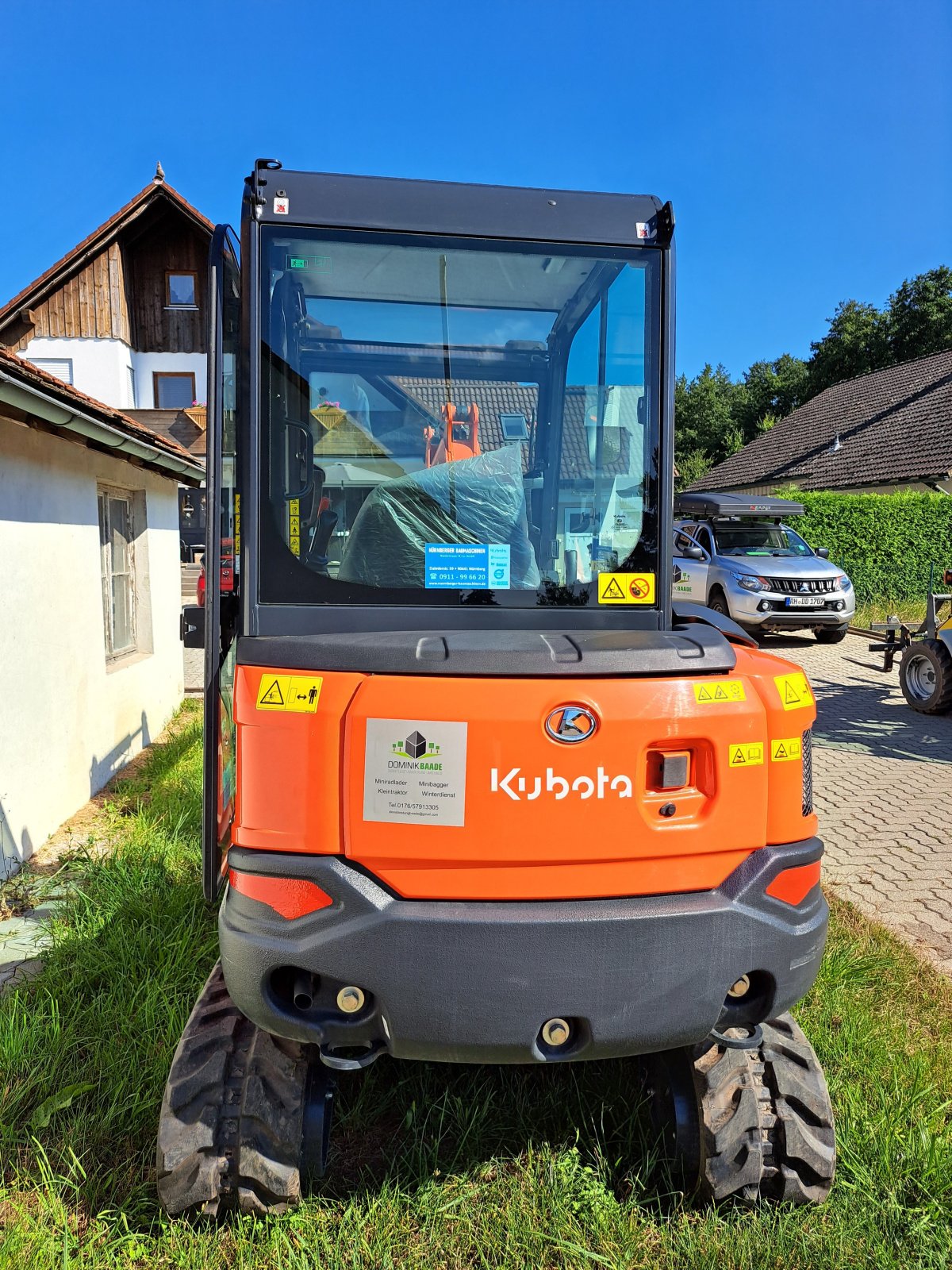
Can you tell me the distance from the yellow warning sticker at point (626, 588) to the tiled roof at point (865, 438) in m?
20.7

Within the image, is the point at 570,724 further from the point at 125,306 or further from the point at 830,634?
the point at 125,306

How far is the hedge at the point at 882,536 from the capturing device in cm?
Answer: 1828

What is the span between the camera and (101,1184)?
8.76ft

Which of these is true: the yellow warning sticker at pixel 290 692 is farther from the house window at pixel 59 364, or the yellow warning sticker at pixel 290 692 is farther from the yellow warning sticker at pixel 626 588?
the house window at pixel 59 364

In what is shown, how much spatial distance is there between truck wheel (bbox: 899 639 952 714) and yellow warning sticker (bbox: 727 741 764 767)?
801cm

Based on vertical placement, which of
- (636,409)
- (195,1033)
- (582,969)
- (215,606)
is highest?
(636,409)

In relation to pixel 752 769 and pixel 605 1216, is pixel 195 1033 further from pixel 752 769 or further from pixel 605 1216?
pixel 752 769

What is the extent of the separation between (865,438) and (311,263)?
25.6m

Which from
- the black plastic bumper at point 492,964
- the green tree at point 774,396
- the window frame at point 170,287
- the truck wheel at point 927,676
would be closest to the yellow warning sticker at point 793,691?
the black plastic bumper at point 492,964

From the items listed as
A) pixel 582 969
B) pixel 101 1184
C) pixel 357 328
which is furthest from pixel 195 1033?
pixel 357 328

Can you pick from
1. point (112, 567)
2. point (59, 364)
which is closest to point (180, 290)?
point (59, 364)

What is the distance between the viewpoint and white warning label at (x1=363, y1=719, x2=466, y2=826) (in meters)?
2.08

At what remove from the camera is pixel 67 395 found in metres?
5.54

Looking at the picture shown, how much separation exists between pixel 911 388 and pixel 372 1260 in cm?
2837
